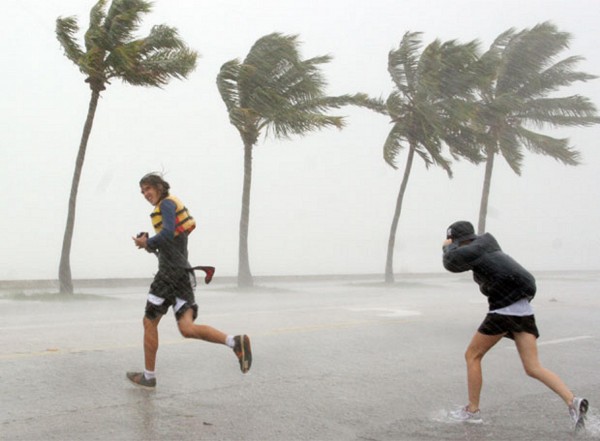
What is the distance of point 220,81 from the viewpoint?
2183 cm

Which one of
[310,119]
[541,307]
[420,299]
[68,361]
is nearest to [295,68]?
[310,119]

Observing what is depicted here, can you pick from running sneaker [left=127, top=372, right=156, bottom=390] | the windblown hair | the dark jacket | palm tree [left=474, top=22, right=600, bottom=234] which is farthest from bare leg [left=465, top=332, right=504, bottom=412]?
palm tree [left=474, top=22, right=600, bottom=234]

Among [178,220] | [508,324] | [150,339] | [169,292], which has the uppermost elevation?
[178,220]

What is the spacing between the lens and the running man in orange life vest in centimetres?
625

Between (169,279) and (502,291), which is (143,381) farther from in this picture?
(502,291)

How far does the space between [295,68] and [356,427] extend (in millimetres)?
17640

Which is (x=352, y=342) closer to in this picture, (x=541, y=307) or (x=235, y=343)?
(x=235, y=343)

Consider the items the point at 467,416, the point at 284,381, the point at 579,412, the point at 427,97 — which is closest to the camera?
the point at 579,412

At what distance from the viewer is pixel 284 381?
7.09m

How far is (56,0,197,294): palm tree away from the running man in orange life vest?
1164cm

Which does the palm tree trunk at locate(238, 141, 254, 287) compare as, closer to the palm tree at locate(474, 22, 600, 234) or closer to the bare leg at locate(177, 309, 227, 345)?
the palm tree at locate(474, 22, 600, 234)

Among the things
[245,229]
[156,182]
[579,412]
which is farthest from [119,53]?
[579,412]

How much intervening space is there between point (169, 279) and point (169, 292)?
Answer: 0.10 m

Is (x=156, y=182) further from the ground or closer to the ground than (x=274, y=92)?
closer to the ground
